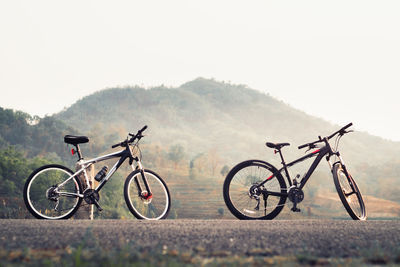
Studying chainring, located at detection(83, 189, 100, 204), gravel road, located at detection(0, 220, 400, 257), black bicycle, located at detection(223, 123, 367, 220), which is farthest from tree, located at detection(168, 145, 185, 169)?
gravel road, located at detection(0, 220, 400, 257)

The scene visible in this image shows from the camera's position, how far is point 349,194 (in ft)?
22.9

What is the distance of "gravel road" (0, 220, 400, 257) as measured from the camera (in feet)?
12.2

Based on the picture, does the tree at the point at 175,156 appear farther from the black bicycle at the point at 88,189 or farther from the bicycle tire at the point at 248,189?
the bicycle tire at the point at 248,189

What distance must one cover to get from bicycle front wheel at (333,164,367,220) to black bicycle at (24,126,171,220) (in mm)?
2721

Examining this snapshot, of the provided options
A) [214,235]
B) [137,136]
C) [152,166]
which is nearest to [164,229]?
[214,235]

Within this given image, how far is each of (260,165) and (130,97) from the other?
19035 cm

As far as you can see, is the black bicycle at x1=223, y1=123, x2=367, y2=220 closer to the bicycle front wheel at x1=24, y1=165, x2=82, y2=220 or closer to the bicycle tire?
the bicycle tire

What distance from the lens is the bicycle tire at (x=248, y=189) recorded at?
6.69m

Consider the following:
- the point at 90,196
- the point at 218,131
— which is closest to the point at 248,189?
the point at 90,196

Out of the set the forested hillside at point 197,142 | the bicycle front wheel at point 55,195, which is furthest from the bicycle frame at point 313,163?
the forested hillside at point 197,142

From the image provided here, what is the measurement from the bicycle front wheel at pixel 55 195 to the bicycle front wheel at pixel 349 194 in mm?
4090

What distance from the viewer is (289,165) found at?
269 inches

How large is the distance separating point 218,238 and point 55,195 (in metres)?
3.38

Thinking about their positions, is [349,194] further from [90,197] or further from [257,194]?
[90,197]
